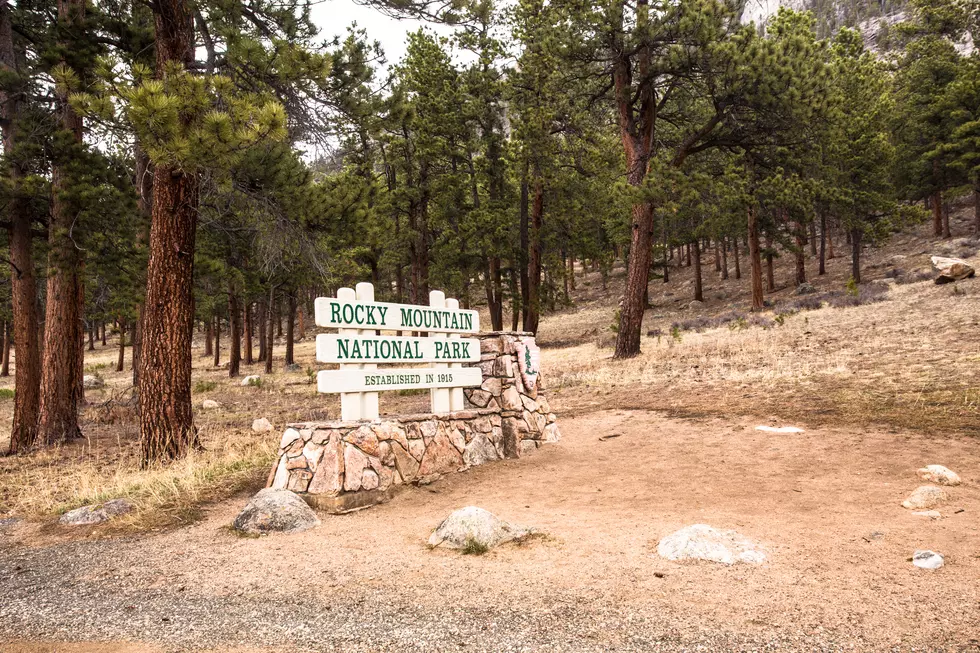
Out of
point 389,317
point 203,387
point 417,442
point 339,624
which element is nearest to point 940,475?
point 417,442

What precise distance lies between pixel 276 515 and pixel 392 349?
8.28ft

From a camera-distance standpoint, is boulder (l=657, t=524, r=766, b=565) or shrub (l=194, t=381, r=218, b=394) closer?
boulder (l=657, t=524, r=766, b=565)

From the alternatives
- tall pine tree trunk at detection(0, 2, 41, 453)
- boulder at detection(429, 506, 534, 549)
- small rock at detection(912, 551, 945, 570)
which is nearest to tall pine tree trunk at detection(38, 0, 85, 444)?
tall pine tree trunk at detection(0, 2, 41, 453)

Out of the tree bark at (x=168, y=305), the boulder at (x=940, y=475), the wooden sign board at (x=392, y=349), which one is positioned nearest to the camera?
the boulder at (x=940, y=475)

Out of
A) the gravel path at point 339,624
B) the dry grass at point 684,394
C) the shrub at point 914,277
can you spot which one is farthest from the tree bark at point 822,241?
the gravel path at point 339,624

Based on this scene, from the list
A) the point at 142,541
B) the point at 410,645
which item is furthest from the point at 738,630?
the point at 142,541

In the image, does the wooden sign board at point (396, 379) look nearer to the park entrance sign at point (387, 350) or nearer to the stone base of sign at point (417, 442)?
the park entrance sign at point (387, 350)

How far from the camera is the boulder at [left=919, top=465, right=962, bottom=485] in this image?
605 centimetres

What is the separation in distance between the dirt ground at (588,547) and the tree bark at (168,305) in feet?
2.11

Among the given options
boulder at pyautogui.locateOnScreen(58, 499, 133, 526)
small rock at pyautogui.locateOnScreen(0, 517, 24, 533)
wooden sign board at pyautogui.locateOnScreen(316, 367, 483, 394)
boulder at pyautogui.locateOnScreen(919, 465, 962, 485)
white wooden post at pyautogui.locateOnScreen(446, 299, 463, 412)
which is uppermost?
wooden sign board at pyautogui.locateOnScreen(316, 367, 483, 394)

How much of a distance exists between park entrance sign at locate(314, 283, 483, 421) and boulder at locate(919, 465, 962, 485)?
5.49 metres

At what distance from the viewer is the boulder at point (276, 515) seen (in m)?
5.82

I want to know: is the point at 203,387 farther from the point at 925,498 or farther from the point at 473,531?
the point at 925,498

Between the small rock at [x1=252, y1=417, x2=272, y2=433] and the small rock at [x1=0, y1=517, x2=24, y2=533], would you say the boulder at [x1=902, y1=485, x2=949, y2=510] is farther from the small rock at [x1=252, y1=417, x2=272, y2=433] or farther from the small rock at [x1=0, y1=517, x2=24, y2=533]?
the small rock at [x1=252, y1=417, x2=272, y2=433]
